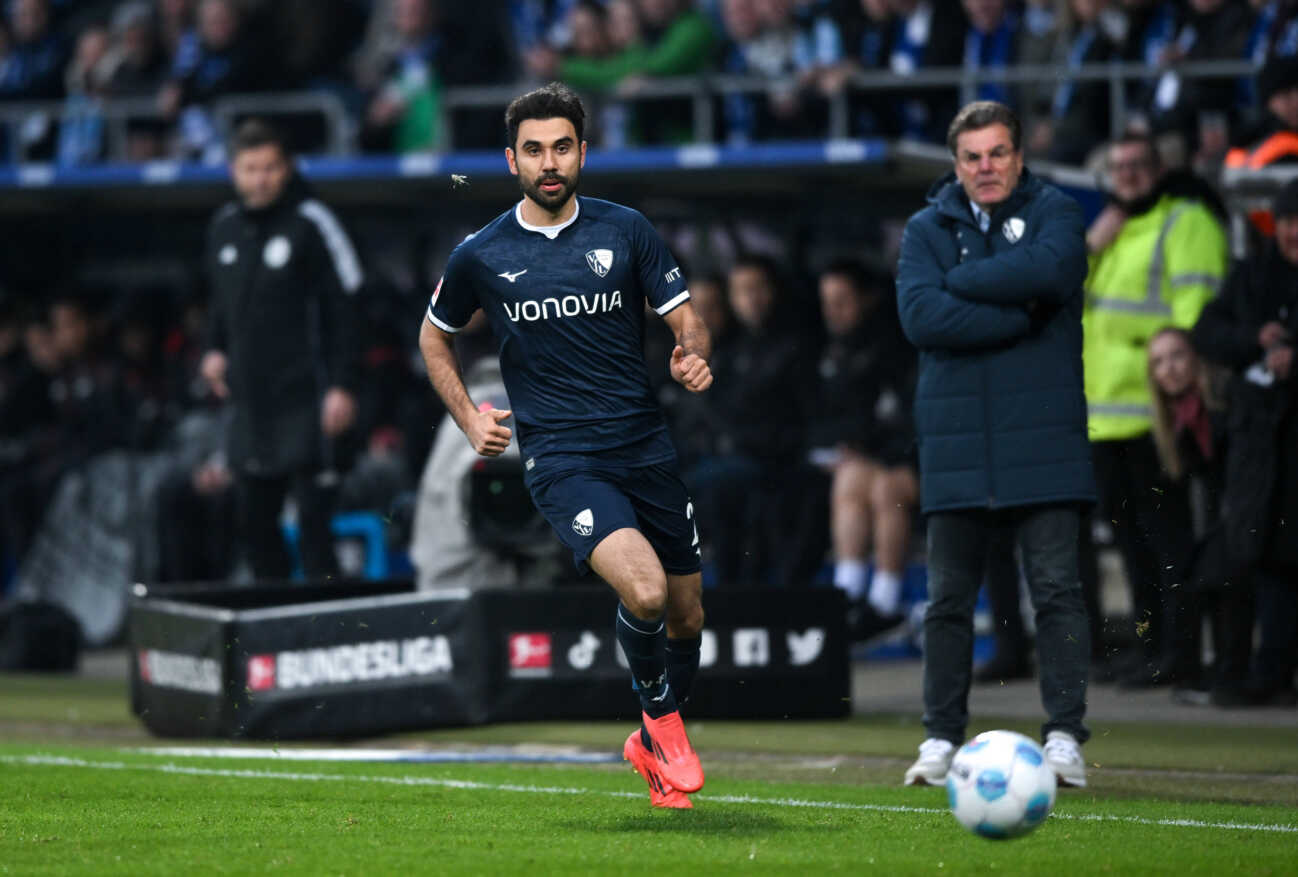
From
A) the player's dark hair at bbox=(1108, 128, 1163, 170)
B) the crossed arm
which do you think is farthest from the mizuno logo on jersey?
the player's dark hair at bbox=(1108, 128, 1163, 170)

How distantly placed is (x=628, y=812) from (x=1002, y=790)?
5.10ft

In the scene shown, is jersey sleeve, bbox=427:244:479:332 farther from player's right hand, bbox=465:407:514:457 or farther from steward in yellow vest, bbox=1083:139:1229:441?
steward in yellow vest, bbox=1083:139:1229:441

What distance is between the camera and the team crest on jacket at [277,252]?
11.0 meters

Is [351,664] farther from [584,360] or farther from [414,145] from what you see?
[414,145]

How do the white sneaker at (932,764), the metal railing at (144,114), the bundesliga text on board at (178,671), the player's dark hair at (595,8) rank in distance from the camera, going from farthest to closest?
the metal railing at (144,114) < the player's dark hair at (595,8) < the bundesliga text on board at (178,671) < the white sneaker at (932,764)

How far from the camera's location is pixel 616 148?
14.0 m

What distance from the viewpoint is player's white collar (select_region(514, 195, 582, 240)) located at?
22.5 feet

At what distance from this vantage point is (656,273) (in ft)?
22.5

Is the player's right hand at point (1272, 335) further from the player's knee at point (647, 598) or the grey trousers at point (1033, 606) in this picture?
the player's knee at point (647, 598)

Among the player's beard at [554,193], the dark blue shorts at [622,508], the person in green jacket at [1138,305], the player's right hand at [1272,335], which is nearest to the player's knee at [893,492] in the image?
the person in green jacket at [1138,305]

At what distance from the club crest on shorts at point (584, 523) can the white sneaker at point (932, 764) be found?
164cm

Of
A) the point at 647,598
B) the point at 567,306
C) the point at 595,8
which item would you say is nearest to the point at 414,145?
the point at 595,8

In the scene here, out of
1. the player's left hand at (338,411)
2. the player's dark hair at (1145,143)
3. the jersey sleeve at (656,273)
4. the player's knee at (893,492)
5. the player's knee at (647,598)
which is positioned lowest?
the player's knee at (647,598)

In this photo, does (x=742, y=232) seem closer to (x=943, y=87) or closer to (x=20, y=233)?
(x=943, y=87)
